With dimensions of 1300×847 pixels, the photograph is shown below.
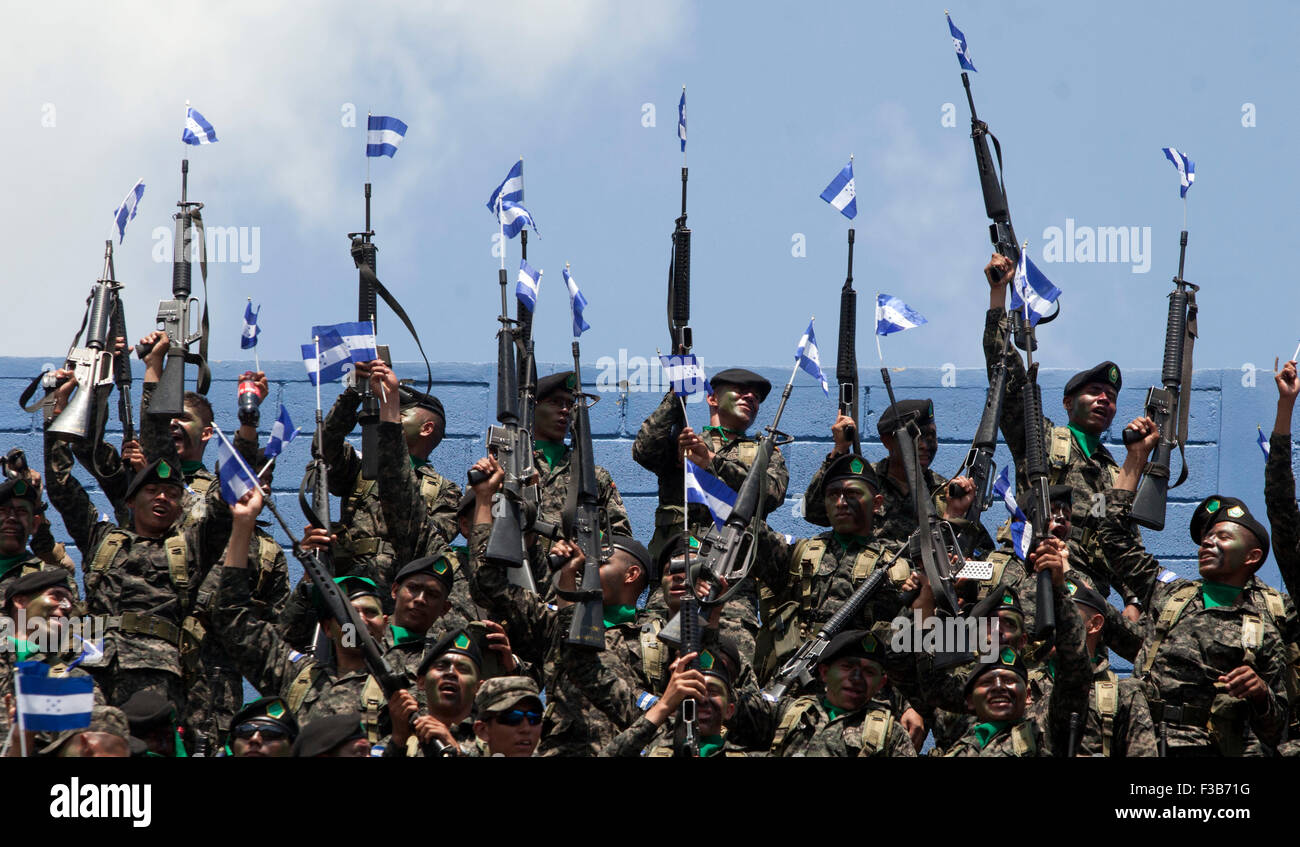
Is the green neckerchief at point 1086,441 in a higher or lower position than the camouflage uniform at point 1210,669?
higher

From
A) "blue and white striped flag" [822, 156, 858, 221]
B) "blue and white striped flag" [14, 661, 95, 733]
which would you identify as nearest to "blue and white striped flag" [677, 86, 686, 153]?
"blue and white striped flag" [822, 156, 858, 221]

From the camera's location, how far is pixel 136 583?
35.6 ft

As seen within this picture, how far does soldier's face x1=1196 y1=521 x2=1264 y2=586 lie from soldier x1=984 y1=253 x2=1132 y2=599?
0.85m

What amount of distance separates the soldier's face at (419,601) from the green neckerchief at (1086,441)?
4278 millimetres

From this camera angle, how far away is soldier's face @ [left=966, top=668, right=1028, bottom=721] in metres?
9.91

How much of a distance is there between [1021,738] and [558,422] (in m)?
3.73

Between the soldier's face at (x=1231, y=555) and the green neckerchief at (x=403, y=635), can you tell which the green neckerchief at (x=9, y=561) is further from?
the soldier's face at (x=1231, y=555)

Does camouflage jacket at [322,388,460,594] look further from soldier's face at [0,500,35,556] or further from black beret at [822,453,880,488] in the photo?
black beret at [822,453,880,488]

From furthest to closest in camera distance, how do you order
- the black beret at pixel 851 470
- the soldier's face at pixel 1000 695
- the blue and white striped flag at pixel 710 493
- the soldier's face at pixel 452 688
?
the black beret at pixel 851 470, the blue and white striped flag at pixel 710 493, the soldier's face at pixel 1000 695, the soldier's face at pixel 452 688

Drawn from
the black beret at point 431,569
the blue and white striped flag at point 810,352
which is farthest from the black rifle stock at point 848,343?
the black beret at point 431,569

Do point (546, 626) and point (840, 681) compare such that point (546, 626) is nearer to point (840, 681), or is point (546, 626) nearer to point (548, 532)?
point (548, 532)

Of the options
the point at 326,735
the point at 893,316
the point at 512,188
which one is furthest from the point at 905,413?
the point at 326,735

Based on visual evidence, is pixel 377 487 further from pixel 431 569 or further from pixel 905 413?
pixel 905 413

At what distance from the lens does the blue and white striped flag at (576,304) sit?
11875 mm
